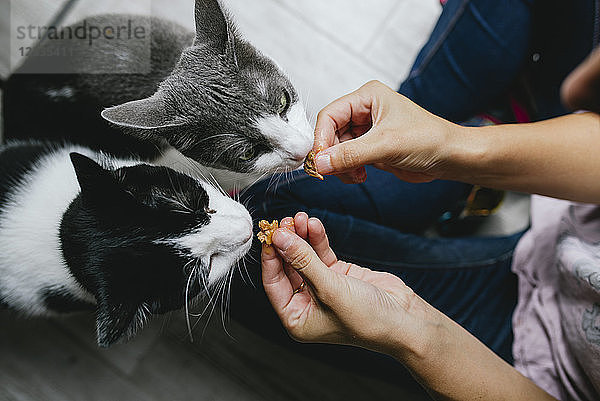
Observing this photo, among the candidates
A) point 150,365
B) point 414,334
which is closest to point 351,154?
point 414,334

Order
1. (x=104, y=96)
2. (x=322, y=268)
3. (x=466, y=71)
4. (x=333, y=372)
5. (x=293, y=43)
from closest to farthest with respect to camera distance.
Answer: (x=322, y=268), (x=104, y=96), (x=466, y=71), (x=333, y=372), (x=293, y=43)

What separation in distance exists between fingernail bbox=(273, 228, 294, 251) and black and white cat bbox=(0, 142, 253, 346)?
13 cm

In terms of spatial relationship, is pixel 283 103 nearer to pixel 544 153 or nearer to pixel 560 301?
pixel 544 153

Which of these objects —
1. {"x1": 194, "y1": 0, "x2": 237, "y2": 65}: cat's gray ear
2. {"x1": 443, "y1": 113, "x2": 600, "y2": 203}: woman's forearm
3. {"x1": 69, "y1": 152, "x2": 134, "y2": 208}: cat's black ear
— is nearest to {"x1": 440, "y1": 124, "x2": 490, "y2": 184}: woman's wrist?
{"x1": 443, "y1": 113, "x2": 600, "y2": 203}: woman's forearm

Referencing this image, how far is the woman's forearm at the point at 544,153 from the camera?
0.92m

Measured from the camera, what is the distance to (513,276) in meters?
1.21

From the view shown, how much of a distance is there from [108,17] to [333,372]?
139 centimetres

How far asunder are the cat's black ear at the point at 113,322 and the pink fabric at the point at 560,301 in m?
1.00

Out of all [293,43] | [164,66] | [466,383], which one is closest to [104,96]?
[164,66]

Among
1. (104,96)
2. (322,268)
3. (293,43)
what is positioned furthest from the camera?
(293,43)

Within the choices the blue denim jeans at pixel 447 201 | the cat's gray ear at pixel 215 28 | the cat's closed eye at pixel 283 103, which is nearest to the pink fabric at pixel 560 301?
the blue denim jeans at pixel 447 201

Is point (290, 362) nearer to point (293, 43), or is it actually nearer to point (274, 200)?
point (274, 200)

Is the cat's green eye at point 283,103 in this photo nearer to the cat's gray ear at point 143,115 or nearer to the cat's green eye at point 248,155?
the cat's green eye at point 248,155

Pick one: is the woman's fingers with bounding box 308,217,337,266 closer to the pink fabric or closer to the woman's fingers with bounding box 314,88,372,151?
the woman's fingers with bounding box 314,88,372,151
